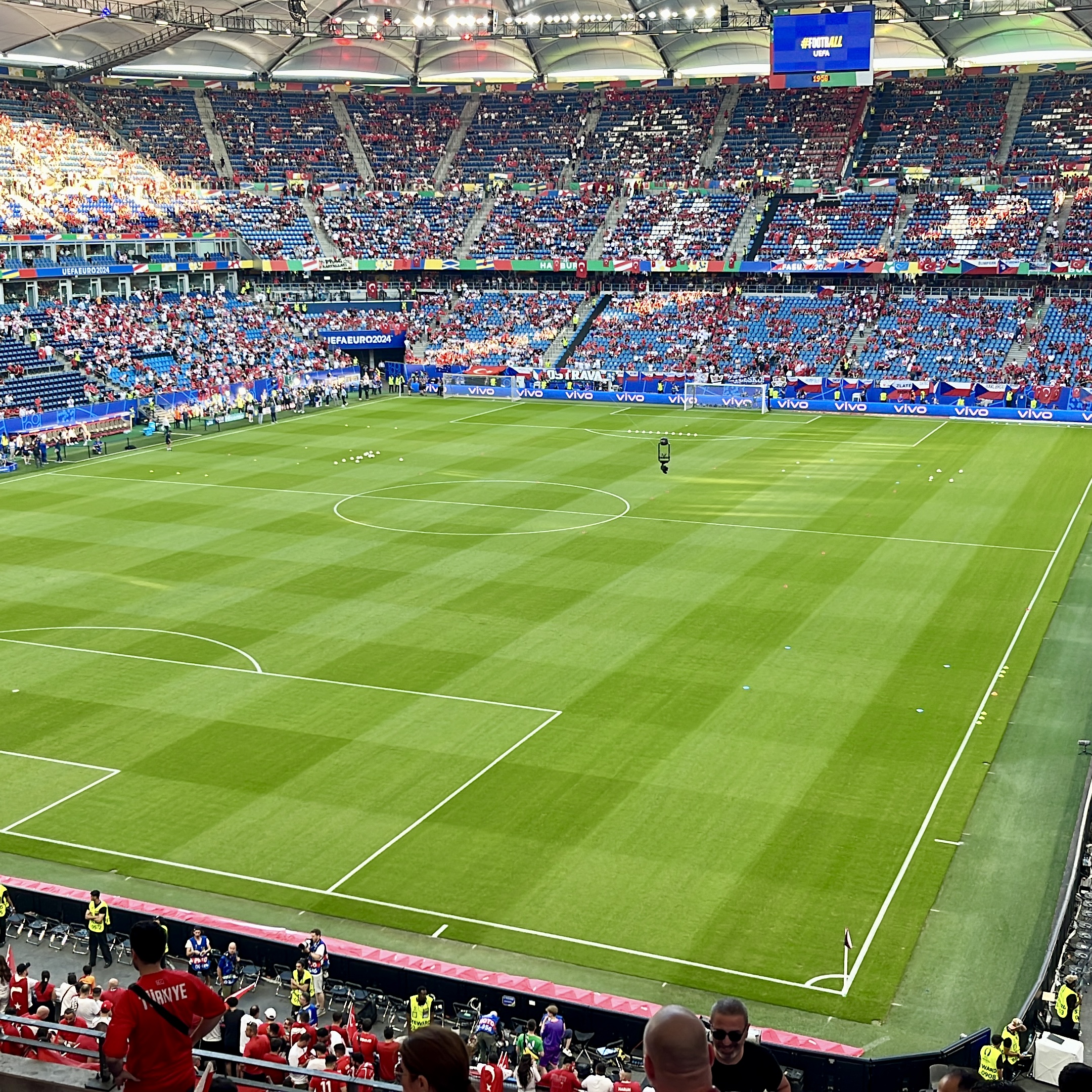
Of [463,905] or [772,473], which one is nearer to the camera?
[463,905]

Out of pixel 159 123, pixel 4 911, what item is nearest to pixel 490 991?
pixel 4 911

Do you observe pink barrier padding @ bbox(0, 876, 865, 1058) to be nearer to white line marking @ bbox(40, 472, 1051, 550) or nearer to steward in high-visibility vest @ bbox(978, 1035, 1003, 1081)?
steward in high-visibility vest @ bbox(978, 1035, 1003, 1081)

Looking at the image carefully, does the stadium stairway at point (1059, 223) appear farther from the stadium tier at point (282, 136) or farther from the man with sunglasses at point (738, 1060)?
the man with sunglasses at point (738, 1060)

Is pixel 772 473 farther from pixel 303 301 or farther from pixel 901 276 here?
pixel 303 301

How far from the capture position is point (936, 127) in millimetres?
101938

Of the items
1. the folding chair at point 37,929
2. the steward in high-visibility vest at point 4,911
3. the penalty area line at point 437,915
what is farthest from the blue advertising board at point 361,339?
the folding chair at point 37,929

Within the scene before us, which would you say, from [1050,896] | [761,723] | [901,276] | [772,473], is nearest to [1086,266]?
[901,276]

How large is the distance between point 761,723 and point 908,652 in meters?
6.81

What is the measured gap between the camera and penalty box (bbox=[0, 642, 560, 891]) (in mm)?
24859

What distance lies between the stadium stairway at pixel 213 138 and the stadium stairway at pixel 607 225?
29.5 m

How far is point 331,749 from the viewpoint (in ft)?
95.2

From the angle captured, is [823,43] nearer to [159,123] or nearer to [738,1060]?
[159,123]

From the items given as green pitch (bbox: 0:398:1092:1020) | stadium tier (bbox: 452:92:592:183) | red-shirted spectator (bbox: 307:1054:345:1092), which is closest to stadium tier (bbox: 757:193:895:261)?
stadium tier (bbox: 452:92:592:183)

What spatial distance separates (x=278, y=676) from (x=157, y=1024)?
26605mm
